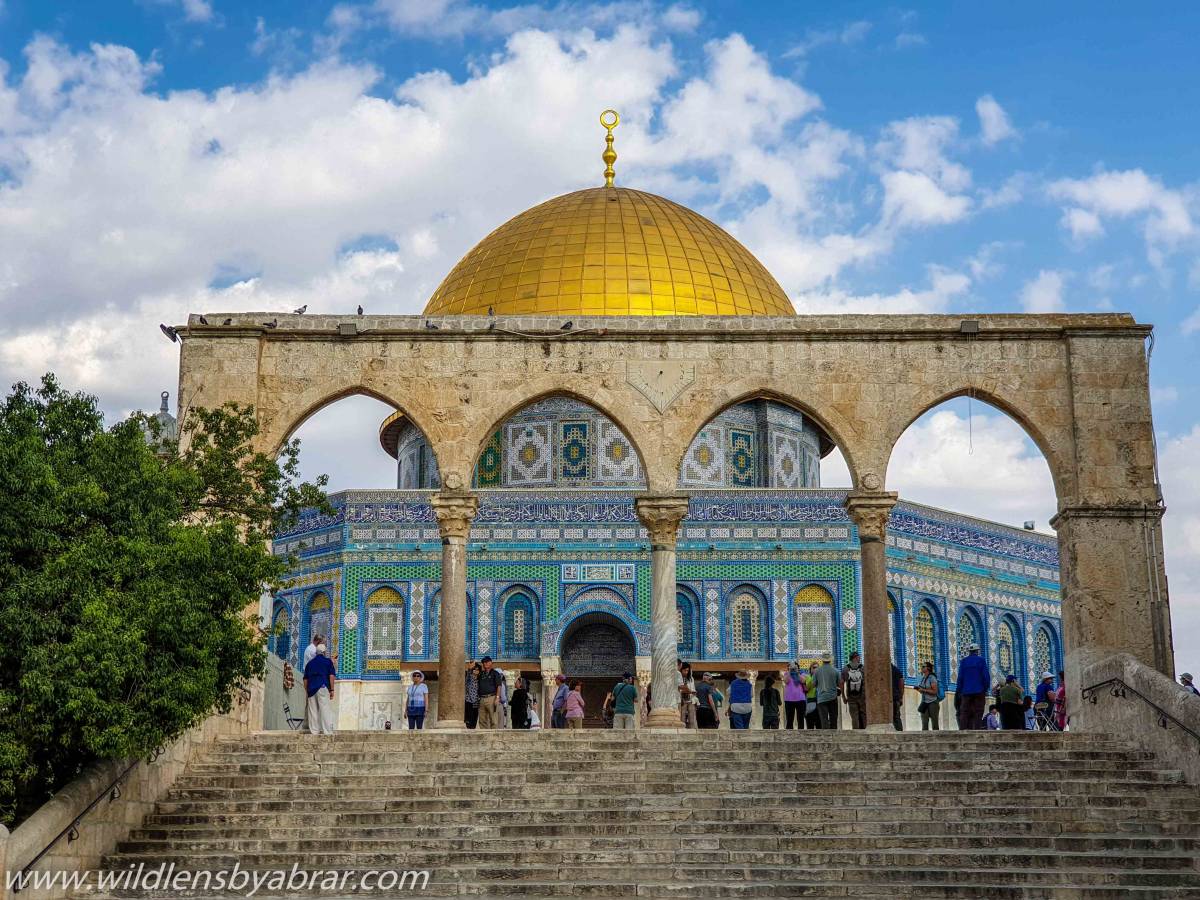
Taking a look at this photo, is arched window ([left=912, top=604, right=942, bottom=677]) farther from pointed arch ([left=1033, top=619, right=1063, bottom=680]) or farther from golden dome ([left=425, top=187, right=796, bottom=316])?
golden dome ([left=425, top=187, right=796, bottom=316])

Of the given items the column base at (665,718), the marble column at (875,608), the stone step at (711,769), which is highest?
the marble column at (875,608)

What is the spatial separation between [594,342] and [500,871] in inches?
282

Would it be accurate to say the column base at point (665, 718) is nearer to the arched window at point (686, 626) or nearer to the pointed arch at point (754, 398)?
the pointed arch at point (754, 398)

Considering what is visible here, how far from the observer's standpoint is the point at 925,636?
2783cm

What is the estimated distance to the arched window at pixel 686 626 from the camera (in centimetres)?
2636

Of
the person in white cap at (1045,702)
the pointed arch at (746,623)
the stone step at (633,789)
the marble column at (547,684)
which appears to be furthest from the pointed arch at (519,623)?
the stone step at (633,789)

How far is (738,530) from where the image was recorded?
26.9 m

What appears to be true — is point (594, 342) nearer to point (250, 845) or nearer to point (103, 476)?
point (103, 476)

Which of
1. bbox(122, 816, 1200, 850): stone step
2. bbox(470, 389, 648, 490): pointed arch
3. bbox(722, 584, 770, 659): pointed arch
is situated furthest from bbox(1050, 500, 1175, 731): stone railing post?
bbox(470, 389, 648, 490): pointed arch

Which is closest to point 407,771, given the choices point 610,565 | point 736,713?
point 736,713

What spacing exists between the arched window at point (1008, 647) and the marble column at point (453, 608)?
15459mm

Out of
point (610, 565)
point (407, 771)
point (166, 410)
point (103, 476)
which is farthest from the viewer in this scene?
point (166, 410)

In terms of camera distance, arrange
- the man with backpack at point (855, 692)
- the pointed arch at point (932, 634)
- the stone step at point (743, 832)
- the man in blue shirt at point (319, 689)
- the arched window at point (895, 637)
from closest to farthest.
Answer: the stone step at point (743, 832) → the man in blue shirt at point (319, 689) → the man with backpack at point (855, 692) → the arched window at point (895, 637) → the pointed arch at point (932, 634)

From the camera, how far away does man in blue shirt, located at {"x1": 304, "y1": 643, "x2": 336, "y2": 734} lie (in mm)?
14664
